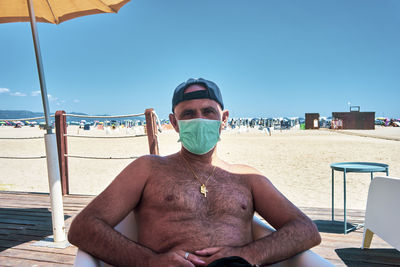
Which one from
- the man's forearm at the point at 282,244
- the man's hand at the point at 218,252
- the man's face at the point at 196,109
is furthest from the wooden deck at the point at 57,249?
the man's face at the point at 196,109

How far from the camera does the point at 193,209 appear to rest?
4.93 ft

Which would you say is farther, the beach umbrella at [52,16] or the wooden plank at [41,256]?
the beach umbrella at [52,16]

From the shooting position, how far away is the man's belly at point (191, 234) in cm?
142

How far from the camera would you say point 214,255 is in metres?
1.30

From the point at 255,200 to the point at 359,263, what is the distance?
1.33 m

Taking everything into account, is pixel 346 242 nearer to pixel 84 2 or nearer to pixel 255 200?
pixel 255 200

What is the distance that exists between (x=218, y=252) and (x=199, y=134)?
0.69 meters

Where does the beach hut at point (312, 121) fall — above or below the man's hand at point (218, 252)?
below

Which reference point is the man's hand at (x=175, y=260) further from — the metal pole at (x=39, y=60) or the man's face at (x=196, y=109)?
the metal pole at (x=39, y=60)

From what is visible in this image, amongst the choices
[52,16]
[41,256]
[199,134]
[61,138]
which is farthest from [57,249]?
[52,16]

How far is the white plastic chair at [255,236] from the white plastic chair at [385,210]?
1.04 metres

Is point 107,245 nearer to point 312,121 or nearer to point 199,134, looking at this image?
point 199,134

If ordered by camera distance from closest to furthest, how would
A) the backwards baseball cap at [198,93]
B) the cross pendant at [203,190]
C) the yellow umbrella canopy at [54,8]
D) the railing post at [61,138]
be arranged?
the cross pendant at [203,190], the backwards baseball cap at [198,93], the yellow umbrella canopy at [54,8], the railing post at [61,138]

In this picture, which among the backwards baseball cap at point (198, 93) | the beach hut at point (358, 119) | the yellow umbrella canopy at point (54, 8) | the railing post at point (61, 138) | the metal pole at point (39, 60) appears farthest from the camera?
the beach hut at point (358, 119)
